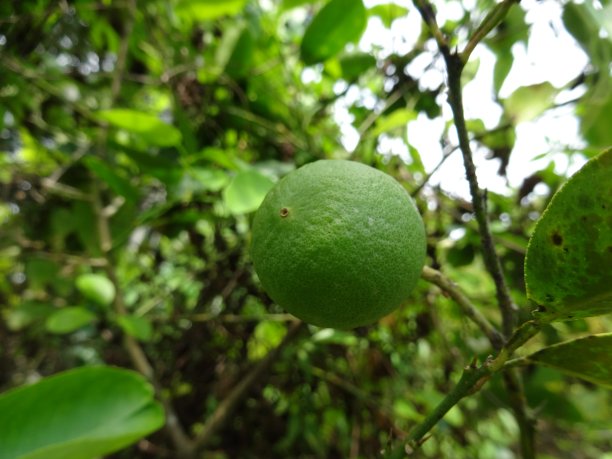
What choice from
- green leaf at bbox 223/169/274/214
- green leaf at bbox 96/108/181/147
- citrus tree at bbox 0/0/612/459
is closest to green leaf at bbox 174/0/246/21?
citrus tree at bbox 0/0/612/459

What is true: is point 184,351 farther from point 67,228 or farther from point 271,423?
point 67,228

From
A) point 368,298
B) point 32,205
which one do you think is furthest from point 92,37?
point 368,298

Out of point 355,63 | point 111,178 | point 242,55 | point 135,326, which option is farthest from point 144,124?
point 355,63

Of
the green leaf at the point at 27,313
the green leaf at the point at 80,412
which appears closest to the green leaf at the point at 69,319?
the green leaf at the point at 27,313

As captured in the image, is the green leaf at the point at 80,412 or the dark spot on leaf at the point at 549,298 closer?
the dark spot on leaf at the point at 549,298

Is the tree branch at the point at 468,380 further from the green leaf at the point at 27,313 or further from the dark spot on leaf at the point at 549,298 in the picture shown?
the green leaf at the point at 27,313

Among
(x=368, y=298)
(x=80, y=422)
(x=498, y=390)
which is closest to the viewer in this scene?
(x=368, y=298)

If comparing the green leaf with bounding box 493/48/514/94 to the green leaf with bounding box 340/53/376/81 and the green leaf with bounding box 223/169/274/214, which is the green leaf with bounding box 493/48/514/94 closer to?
the green leaf with bounding box 340/53/376/81
